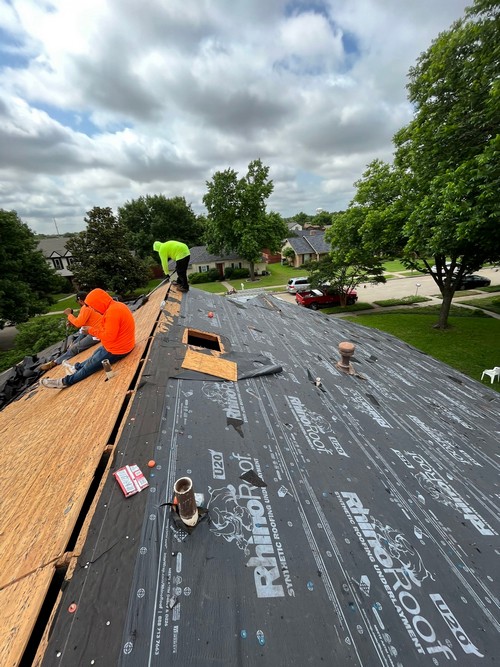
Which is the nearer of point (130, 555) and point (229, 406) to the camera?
point (130, 555)

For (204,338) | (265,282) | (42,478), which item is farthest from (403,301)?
(42,478)

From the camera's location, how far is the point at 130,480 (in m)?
2.01

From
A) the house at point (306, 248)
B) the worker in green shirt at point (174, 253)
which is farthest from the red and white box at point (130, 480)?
the house at point (306, 248)

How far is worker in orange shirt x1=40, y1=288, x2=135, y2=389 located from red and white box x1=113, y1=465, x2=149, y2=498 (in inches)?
81.1

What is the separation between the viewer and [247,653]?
51.6 inches

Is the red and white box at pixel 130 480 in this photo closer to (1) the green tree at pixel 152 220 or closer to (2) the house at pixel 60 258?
(1) the green tree at pixel 152 220

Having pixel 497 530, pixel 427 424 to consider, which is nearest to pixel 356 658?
pixel 497 530

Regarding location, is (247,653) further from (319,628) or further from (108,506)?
(108,506)

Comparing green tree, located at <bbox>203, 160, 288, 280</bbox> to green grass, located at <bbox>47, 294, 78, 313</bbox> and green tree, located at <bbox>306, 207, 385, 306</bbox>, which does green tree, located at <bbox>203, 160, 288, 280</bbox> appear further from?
green grass, located at <bbox>47, 294, 78, 313</bbox>

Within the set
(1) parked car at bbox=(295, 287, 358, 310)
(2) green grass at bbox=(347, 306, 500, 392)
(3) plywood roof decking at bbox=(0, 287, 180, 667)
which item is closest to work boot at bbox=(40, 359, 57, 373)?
(3) plywood roof decking at bbox=(0, 287, 180, 667)

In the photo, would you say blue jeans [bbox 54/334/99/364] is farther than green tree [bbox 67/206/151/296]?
No

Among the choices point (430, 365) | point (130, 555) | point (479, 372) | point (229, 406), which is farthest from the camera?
point (479, 372)

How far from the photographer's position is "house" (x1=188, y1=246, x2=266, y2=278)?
34.8m

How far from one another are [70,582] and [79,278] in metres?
24.0
